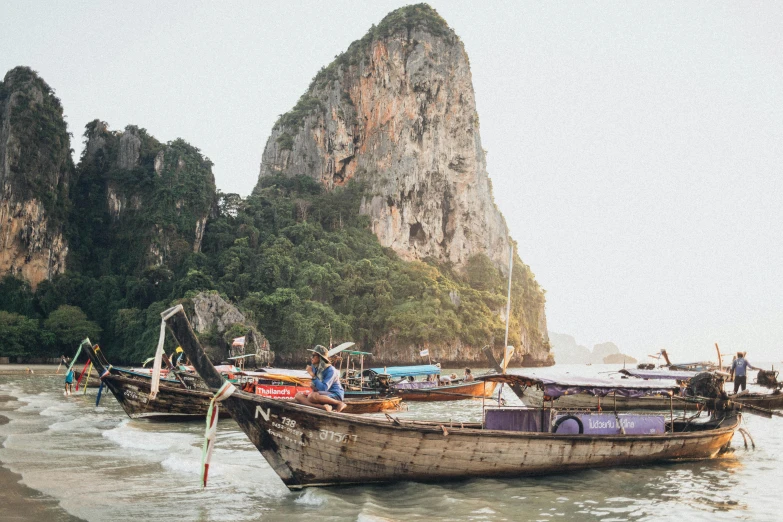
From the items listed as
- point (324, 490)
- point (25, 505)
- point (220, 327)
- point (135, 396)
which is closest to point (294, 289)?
point (220, 327)

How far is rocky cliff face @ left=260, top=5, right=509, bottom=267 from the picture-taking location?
263ft

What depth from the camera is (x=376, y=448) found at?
9.23m

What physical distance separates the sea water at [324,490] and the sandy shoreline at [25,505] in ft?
0.18

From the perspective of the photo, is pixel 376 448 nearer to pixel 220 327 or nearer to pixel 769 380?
pixel 769 380

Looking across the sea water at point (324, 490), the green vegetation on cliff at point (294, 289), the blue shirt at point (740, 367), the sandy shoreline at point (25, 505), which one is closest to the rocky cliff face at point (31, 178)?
the green vegetation on cliff at point (294, 289)

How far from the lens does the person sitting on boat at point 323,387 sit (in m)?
9.30

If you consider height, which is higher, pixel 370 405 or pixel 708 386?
pixel 708 386

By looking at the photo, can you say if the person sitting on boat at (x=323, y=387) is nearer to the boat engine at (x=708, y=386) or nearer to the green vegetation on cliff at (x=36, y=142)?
the boat engine at (x=708, y=386)

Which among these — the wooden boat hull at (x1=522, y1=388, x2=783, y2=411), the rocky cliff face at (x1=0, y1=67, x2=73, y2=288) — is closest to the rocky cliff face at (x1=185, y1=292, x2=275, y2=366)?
the rocky cliff face at (x1=0, y1=67, x2=73, y2=288)

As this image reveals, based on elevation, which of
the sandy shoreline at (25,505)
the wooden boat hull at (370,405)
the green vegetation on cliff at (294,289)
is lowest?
the sandy shoreline at (25,505)

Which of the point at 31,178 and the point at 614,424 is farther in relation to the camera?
the point at 31,178

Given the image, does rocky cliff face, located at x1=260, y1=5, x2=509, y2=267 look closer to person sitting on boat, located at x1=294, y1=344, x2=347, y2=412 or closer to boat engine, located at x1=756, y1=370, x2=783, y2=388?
boat engine, located at x1=756, y1=370, x2=783, y2=388

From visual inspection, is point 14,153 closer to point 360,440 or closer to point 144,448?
point 144,448

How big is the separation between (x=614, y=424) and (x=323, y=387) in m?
6.09
